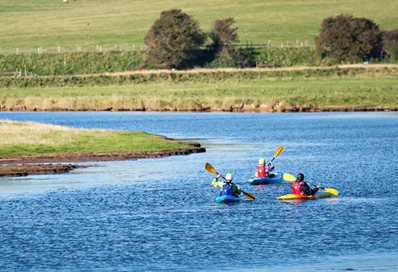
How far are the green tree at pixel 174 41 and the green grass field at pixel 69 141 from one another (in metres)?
71.2

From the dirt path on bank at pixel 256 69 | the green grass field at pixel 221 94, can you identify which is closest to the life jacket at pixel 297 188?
the green grass field at pixel 221 94

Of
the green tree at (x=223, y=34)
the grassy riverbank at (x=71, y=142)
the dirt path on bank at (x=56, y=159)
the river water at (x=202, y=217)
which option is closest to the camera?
the river water at (x=202, y=217)

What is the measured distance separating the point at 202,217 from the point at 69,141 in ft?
96.0

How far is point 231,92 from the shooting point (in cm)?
12038

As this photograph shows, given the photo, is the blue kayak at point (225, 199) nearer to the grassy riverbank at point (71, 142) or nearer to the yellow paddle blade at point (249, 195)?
the yellow paddle blade at point (249, 195)

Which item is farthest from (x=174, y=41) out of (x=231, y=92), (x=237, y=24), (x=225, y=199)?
(x=225, y=199)

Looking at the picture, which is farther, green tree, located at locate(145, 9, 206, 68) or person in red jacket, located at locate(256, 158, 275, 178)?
green tree, located at locate(145, 9, 206, 68)

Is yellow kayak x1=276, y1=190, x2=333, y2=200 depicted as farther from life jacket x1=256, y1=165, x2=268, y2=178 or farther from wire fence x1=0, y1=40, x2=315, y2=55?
wire fence x1=0, y1=40, x2=315, y2=55

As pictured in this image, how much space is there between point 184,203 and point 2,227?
27.6ft

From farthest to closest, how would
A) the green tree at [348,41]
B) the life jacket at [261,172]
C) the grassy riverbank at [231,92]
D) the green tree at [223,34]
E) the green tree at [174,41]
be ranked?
1. the green tree at [223,34]
2. the green tree at [174,41]
3. the green tree at [348,41]
4. the grassy riverbank at [231,92]
5. the life jacket at [261,172]

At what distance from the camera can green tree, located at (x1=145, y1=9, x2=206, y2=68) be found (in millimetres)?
148750

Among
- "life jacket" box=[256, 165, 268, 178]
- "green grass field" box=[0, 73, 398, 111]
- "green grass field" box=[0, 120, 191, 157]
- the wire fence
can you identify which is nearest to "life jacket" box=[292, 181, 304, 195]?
"life jacket" box=[256, 165, 268, 178]

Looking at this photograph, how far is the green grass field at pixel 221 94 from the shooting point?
110 m

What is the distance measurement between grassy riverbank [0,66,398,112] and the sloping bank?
35132 millimetres
